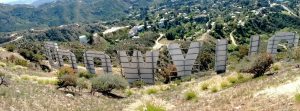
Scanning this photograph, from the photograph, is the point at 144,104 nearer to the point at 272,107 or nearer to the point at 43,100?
the point at 272,107

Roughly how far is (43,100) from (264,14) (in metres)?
148

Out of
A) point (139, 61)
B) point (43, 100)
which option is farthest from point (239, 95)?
point (139, 61)

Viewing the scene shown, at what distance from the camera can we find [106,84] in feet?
88.6

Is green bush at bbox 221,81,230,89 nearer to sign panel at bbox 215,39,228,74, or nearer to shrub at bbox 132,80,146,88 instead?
sign panel at bbox 215,39,228,74

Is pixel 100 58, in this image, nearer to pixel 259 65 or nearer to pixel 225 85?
pixel 259 65

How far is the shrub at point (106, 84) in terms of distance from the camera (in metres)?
26.8

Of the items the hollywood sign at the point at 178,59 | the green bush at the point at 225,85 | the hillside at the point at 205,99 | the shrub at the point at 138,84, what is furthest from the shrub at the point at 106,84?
the green bush at the point at 225,85

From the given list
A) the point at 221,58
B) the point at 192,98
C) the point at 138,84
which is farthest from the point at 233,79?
the point at 138,84

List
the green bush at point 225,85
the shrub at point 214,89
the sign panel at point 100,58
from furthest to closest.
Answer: the sign panel at point 100,58, the green bush at point 225,85, the shrub at point 214,89

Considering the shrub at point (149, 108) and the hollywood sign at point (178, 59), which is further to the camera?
the hollywood sign at point (178, 59)

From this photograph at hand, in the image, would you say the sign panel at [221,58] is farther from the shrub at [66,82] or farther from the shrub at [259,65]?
the shrub at [66,82]

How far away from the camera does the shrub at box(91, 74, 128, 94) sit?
88.1ft

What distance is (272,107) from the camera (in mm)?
11852

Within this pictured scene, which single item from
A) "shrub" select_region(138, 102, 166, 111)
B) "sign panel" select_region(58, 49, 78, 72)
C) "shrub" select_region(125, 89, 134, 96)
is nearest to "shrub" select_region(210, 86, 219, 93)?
"shrub" select_region(138, 102, 166, 111)
